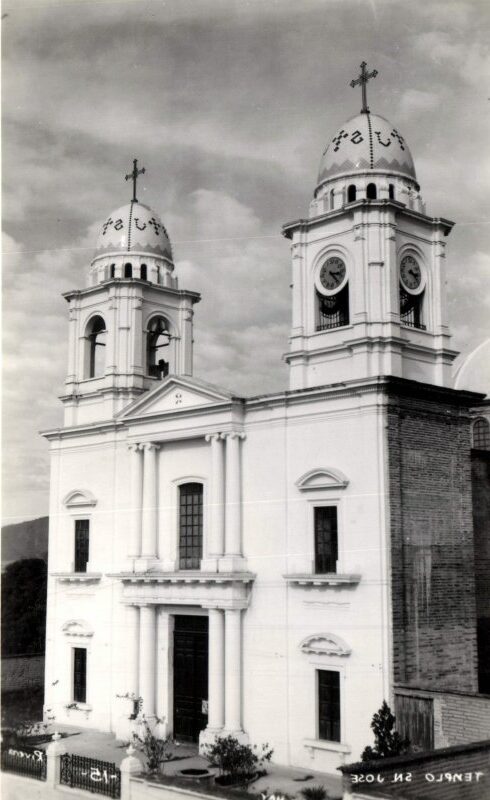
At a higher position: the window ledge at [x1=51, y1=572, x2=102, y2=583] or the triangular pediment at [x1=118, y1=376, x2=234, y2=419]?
the triangular pediment at [x1=118, y1=376, x2=234, y2=419]

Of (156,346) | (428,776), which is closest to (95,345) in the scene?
(156,346)

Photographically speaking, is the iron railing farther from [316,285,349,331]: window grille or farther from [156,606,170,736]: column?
[316,285,349,331]: window grille

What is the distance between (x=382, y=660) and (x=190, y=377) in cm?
840

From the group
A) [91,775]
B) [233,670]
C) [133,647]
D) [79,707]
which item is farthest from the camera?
[79,707]

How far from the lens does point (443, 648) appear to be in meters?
20.8

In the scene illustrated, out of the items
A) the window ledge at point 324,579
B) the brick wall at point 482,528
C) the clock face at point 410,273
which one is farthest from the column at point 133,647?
the clock face at point 410,273

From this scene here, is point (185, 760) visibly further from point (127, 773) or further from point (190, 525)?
point (190, 525)

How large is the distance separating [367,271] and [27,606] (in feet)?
53.9

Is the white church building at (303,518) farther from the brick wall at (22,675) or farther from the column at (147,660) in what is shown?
the brick wall at (22,675)

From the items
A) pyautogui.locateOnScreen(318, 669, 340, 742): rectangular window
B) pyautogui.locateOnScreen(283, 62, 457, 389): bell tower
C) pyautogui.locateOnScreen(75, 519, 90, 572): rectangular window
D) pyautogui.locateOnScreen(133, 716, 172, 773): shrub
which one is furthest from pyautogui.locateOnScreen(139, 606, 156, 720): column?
pyautogui.locateOnScreen(283, 62, 457, 389): bell tower

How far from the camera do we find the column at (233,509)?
2275 cm

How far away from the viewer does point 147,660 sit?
80.4 ft

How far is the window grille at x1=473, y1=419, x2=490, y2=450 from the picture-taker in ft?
98.6

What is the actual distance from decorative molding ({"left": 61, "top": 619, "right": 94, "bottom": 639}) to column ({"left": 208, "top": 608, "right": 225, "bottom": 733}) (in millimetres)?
4823
